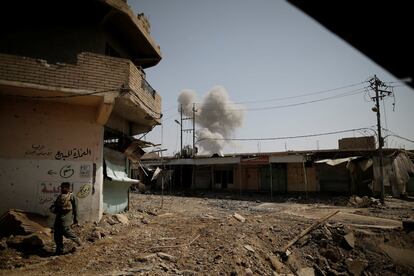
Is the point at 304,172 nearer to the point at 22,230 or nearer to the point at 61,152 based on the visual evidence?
the point at 61,152

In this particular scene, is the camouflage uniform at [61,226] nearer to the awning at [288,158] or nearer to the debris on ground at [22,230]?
the debris on ground at [22,230]

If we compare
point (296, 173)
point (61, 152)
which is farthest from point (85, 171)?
point (296, 173)

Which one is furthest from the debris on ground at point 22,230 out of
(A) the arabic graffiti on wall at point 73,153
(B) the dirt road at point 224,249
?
(A) the arabic graffiti on wall at point 73,153

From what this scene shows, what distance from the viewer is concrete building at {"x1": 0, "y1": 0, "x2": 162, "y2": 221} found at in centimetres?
865

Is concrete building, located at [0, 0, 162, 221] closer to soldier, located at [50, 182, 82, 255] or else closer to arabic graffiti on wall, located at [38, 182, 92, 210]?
arabic graffiti on wall, located at [38, 182, 92, 210]

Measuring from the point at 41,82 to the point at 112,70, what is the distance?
2.12m

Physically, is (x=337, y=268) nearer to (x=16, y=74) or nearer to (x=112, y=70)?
(x=112, y=70)

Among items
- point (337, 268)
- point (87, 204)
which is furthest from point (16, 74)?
point (337, 268)

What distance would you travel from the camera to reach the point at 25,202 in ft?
28.8

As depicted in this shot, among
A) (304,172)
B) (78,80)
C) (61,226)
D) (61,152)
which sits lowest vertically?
(61,226)

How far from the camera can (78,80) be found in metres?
8.96

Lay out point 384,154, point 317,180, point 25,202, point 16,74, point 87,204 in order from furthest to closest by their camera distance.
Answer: point 317,180 → point 384,154 → point 87,204 → point 25,202 → point 16,74

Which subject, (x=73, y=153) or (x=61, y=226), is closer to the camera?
(x=61, y=226)

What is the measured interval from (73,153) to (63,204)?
2.73 meters
